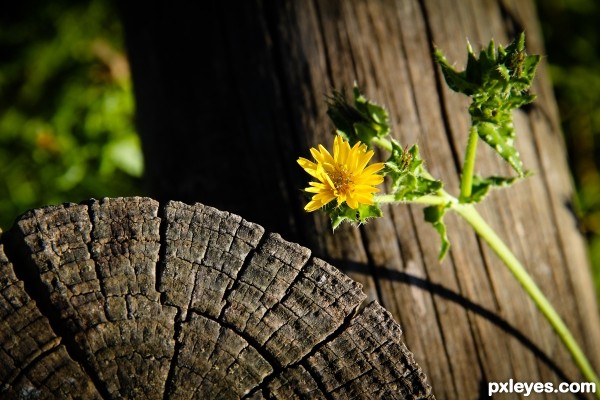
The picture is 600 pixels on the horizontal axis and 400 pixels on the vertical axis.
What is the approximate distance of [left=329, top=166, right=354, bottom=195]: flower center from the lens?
4.48ft

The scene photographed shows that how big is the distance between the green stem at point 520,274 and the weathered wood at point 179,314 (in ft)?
1.82

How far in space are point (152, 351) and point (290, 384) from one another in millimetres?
317

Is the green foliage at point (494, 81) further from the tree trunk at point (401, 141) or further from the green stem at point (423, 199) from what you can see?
the tree trunk at point (401, 141)

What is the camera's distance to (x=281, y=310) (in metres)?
1.30

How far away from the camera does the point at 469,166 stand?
1.62 m

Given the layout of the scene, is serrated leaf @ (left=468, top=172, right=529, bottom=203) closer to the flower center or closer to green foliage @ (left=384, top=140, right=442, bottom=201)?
A: green foliage @ (left=384, top=140, right=442, bottom=201)

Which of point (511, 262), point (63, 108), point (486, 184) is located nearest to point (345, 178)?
point (486, 184)

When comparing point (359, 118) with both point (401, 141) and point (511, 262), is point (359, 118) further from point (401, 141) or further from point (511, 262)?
point (511, 262)

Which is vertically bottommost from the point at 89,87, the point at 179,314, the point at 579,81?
the point at 179,314

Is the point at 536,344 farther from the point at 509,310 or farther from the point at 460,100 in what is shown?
the point at 460,100

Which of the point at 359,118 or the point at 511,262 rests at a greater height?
the point at 359,118

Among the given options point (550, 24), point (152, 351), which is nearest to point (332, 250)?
point (152, 351)

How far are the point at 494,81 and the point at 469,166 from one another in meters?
0.27

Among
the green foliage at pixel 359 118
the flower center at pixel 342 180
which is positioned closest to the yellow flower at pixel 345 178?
the flower center at pixel 342 180
